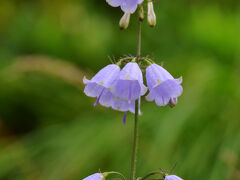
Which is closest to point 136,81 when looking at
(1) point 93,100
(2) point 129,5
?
(2) point 129,5

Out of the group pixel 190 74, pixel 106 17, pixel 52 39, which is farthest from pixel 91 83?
pixel 106 17

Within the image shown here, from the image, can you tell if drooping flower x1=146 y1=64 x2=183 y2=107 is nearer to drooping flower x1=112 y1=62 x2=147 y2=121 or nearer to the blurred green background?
drooping flower x1=112 y1=62 x2=147 y2=121

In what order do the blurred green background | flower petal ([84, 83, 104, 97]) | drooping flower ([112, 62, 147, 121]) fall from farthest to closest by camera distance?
the blurred green background < flower petal ([84, 83, 104, 97]) < drooping flower ([112, 62, 147, 121])

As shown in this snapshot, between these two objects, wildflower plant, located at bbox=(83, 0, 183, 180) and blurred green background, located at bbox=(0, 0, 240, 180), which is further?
blurred green background, located at bbox=(0, 0, 240, 180)

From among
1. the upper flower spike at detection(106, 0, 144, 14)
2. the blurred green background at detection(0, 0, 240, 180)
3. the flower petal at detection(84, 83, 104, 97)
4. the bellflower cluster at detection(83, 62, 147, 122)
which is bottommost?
the blurred green background at detection(0, 0, 240, 180)

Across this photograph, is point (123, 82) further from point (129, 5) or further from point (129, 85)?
point (129, 5)

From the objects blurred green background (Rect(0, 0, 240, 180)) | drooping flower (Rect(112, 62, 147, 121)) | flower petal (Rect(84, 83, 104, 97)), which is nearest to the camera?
drooping flower (Rect(112, 62, 147, 121))

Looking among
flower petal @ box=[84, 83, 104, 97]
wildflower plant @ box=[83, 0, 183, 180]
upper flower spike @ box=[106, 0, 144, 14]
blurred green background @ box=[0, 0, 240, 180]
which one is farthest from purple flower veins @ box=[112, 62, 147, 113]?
blurred green background @ box=[0, 0, 240, 180]

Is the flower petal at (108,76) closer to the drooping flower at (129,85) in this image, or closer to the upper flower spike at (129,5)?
the drooping flower at (129,85)
